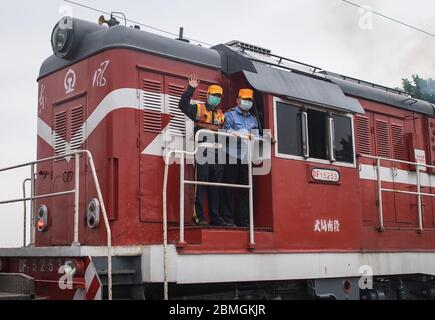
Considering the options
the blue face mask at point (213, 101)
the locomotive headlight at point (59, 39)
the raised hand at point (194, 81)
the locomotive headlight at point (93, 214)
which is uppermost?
the locomotive headlight at point (59, 39)

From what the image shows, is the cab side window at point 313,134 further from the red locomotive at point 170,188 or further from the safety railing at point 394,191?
the safety railing at point 394,191

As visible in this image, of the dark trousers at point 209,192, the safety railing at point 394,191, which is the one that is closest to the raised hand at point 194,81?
the dark trousers at point 209,192

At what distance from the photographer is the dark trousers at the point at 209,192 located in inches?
261

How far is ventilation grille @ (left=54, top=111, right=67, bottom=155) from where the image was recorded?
7355 mm

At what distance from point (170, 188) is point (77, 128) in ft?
4.55

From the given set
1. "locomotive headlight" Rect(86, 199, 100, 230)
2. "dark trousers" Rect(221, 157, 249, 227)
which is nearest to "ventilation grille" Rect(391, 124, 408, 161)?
"dark trousers" Rect(221, 157, 249, 227)

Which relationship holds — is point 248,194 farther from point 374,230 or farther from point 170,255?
point 374,230

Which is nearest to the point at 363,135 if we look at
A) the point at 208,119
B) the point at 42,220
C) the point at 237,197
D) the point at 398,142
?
the point at 398,142

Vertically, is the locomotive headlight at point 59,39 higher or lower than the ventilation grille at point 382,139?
higher

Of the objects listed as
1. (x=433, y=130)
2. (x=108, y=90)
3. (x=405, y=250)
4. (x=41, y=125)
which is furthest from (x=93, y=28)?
A: (x=433, y=130)

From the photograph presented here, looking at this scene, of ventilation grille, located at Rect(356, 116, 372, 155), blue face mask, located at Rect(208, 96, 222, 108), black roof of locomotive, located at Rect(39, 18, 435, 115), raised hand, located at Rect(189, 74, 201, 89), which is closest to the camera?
raised hand, located at Rect(189, 74, 201, 89)

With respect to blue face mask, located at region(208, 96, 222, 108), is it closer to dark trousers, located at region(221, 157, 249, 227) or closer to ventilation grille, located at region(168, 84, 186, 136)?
ventilation grille, located at region(168, 84, 186, 136)

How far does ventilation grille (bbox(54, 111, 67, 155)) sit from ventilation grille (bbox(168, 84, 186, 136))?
1402 millimetres

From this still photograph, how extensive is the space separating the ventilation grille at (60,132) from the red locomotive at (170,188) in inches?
1.0
